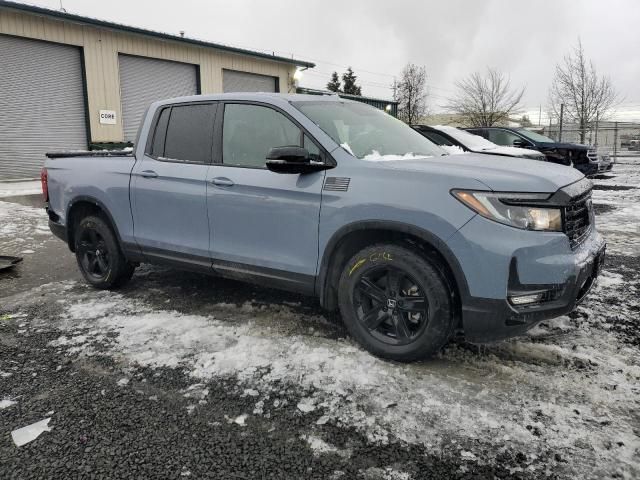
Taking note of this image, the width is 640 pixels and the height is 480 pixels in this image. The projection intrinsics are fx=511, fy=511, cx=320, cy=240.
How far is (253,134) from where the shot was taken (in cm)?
409

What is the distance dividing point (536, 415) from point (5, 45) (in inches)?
689

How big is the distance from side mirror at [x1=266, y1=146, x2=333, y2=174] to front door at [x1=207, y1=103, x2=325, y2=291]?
8 cm

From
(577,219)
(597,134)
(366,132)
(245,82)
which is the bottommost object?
(577,219)

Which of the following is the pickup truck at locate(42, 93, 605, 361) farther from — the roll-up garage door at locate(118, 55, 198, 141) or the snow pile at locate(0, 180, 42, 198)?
the roll-up garage door at locate(118, 55, 198, 141)

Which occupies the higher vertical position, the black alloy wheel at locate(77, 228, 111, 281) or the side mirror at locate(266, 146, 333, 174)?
the side mirror at locate(266, 146, 333, 174)

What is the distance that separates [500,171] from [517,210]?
326 mm

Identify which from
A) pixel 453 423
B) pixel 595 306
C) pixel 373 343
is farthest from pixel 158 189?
pixel 595 306

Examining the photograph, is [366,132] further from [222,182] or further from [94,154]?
[94,154]

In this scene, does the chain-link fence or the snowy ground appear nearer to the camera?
the snowy ground

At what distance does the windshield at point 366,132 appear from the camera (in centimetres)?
374

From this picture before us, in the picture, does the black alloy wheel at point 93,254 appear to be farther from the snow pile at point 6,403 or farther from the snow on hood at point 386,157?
the snow on hood at point 386,157

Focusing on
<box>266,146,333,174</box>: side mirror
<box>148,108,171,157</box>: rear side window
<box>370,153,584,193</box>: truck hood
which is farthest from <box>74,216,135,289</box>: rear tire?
<box>370,153,584,193</box>: truck hood

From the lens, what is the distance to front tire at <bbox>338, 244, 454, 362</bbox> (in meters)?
3.20

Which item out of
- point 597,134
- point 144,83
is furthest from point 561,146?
point 597,134
